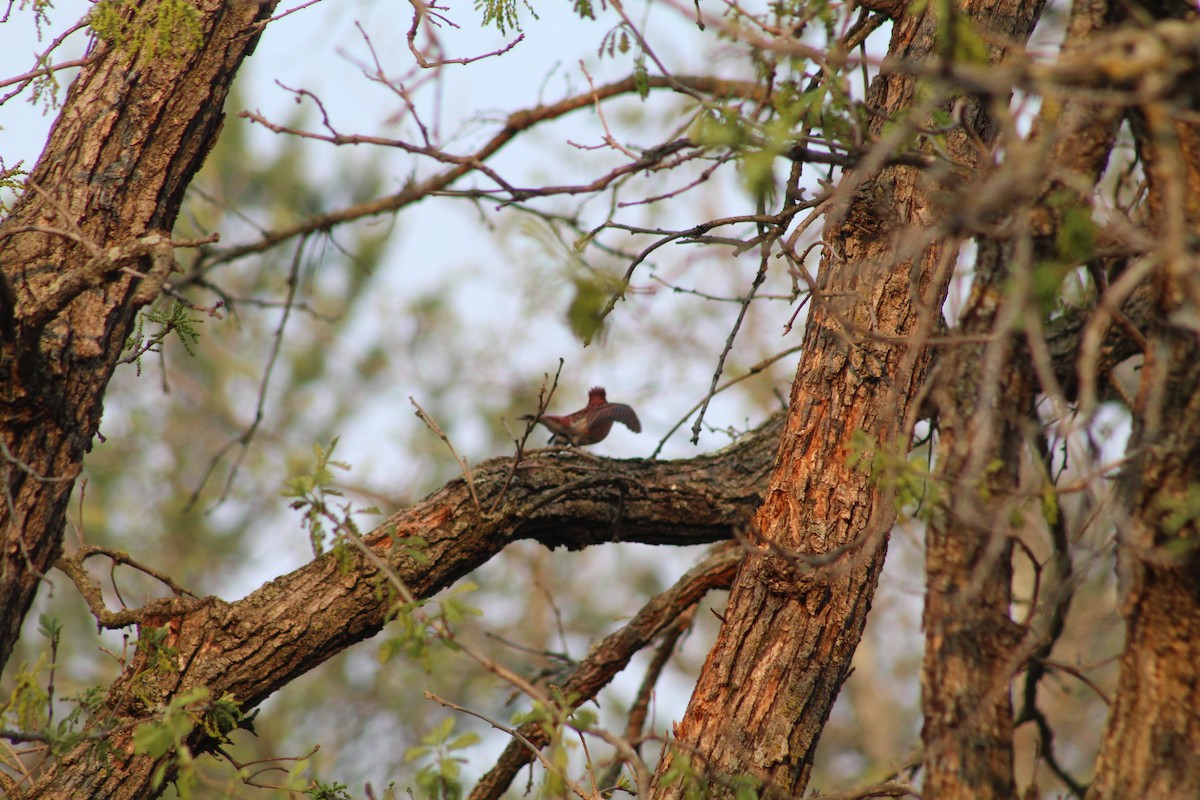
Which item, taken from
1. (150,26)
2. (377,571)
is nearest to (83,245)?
(150,26)

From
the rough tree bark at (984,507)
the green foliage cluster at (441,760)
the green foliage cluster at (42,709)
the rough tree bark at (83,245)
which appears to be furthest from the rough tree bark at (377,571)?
the rough tree bark at (984,507)

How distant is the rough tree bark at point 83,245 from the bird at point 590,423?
1.82 metres

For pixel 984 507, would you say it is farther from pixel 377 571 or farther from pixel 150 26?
pixel 150 26

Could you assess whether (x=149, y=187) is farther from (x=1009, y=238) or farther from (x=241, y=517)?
(x=241, y=517)

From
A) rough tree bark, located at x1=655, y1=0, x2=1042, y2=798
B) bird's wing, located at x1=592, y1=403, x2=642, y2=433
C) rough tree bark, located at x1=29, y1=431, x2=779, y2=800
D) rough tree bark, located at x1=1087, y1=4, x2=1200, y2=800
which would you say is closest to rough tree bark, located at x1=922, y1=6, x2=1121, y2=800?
rough tree bark, located at x1=1087, y1=4, x2=1200, y2=800

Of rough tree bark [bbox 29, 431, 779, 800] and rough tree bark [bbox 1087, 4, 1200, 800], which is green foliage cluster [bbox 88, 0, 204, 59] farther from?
rough tree bark [bbox 1087, 4, 1200, 800]

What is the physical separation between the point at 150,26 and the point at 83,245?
2.43 feet

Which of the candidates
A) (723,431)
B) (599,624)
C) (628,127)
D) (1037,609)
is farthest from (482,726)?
(1037,609)

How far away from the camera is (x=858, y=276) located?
2.95 meters

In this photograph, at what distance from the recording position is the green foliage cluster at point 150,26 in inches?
103

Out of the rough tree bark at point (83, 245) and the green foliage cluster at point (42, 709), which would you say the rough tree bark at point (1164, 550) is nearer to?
the rough tree bark at point (83, 245)

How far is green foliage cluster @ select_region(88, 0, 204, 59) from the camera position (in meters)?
2.60

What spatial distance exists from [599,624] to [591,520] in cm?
1001

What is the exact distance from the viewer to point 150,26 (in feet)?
9.05
